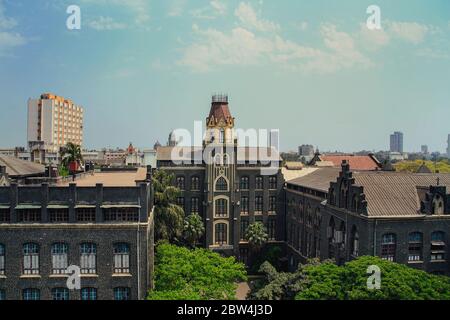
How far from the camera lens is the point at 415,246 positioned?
128ft

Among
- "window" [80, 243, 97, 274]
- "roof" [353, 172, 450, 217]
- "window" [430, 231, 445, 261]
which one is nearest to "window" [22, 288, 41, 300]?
"window" [80, 243, 97, 274]

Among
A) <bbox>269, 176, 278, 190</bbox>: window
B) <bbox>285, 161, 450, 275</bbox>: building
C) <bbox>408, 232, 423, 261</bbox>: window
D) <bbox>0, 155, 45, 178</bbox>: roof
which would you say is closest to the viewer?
<bbox>285, 161, 450, 275</bbox>: building

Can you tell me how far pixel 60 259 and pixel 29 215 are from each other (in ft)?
12.7

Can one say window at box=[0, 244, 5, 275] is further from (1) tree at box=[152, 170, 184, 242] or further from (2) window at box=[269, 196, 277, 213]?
(2) window at box=[269, 196, 277, 213]

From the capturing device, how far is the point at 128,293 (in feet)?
109

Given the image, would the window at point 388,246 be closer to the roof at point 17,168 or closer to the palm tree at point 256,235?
the palm tree at point 256,235

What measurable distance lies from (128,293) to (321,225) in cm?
2475

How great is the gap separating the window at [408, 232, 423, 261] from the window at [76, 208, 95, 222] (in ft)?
86.0

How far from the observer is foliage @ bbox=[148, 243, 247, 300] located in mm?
36188

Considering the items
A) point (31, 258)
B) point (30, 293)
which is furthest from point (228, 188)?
point (30, 293)

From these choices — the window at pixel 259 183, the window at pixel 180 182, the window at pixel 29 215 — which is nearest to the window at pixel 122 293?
the window at pixel 29 215

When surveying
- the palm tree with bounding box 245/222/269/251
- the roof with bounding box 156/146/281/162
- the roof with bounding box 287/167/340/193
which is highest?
the roof with bounding box 156/146/281/162

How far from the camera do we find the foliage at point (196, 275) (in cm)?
3619

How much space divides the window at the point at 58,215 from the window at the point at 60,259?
177 cm
